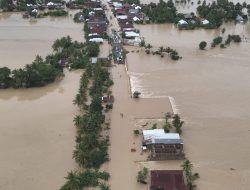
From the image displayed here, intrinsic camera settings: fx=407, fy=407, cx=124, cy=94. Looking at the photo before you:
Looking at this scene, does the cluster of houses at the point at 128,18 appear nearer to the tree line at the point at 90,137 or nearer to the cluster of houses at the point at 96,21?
the cluster of houses at the point at 96,21

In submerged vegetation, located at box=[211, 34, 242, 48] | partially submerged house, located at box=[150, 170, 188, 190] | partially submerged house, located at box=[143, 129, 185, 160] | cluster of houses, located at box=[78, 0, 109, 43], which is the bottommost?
partially submerged house, located at box=[150, 170, 188, 190]

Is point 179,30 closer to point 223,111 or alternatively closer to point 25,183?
point 223,111

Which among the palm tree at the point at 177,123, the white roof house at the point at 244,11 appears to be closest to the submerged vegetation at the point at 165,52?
the palm tree at the point at 177,123

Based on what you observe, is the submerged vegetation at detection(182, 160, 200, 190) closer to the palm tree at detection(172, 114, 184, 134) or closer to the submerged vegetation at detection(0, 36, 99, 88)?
the palm tree at detection(172, 114, 184, 134)

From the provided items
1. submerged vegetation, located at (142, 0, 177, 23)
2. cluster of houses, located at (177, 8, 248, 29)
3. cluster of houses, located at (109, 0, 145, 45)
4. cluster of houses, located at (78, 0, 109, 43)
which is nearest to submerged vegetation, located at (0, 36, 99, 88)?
cluster of houses, located at (78, 0, 109, 43)

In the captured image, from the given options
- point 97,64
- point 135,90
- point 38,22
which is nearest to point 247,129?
point 135,90

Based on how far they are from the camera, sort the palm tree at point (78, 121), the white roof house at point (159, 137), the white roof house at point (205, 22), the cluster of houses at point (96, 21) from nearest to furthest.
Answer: the white roof house at point (159, 137) < the palm tree at point (78, 121) < the cluster of houses at point (96, 21) < the white roof house at point (205, 22)
